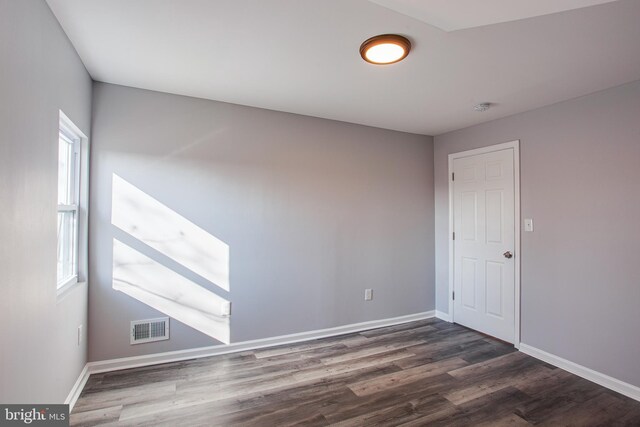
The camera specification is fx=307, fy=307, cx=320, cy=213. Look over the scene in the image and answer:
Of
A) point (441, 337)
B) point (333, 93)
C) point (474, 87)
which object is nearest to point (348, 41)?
point (333, 93)

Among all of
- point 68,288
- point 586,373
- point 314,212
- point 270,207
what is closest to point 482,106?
point 314,212

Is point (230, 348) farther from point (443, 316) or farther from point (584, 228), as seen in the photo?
point (584, 228)

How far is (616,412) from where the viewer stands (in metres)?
2.16

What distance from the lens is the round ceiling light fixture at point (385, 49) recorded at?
1849 millimetres

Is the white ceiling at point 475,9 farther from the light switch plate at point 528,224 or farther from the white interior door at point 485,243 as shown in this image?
the light switch plate at point 528,224

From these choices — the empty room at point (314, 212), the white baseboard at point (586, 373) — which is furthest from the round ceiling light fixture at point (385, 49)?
the white baseboard at point (586, 373)

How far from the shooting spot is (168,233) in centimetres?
275

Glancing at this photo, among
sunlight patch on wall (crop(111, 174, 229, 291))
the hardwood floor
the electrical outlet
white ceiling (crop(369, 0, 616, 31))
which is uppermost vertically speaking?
white ceiling (crop(369, 0, 616, 31))

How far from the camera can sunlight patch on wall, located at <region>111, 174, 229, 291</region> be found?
2615 mm

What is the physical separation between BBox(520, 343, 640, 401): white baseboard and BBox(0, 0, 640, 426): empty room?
1 centimetres

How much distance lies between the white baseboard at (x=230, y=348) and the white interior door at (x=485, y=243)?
0.77 meters

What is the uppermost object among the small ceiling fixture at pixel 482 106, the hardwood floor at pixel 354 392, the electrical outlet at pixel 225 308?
the small ceiling fixture at pixel 482 106

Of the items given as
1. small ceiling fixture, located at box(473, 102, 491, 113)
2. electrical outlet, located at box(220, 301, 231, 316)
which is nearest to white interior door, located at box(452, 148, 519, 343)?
small ceiling fixture, located at box(473, 102, 491, 113)

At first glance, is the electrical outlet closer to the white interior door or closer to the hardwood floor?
the hardwood floor
